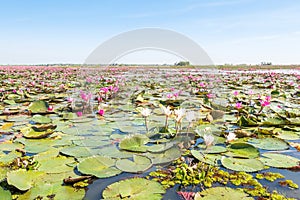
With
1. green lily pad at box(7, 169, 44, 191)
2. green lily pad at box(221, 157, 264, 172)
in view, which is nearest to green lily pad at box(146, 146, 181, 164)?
green lily pad at box(221, 157, 264, 172)

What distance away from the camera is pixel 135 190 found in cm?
149

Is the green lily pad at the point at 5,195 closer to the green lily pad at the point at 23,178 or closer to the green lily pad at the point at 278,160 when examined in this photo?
the green lily pad at the point at 23,178

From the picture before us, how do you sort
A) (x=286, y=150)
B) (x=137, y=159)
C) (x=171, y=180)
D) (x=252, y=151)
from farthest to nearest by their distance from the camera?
(x=286, y=150) < (x=252, y=151) < (x=137, y=159) < (x=171, y=180)

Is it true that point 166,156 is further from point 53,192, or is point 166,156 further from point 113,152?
point 53,192

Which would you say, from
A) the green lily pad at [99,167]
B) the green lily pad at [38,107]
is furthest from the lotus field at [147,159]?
the green lily pad at [38,107]

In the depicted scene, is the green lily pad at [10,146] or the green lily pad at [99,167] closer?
the green lily pad at [99,167]

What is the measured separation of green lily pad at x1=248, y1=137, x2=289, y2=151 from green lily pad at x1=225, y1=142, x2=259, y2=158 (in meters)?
0.26

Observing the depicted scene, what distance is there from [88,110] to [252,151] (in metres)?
2.51

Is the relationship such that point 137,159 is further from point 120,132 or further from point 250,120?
point 250,120

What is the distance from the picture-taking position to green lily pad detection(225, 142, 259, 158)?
2.03m

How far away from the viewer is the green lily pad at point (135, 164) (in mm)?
1751

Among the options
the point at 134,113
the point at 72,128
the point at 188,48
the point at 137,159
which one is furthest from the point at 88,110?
the point at 137,159

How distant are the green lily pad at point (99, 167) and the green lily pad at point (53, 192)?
19 cm

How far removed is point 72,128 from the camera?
2.83 metres
